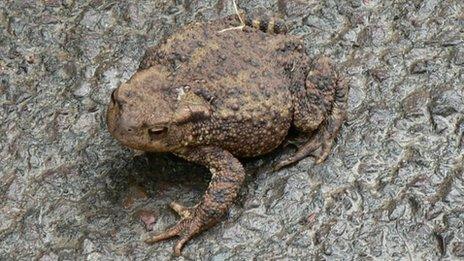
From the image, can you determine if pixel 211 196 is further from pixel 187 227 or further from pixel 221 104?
pixel 221 104

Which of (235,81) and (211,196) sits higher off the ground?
(235,81)

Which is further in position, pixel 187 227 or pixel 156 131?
pixel 187 227

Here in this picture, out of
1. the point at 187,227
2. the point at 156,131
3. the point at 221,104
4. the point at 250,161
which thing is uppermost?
the point at 221,104

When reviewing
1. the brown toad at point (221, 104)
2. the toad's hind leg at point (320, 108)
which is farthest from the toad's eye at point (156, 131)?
the toad's hind leg at point (320, 108)

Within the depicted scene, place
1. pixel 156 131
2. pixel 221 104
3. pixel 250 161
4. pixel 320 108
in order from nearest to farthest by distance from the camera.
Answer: pixel 156 131
pixel 221 104
pixel 320 108
pixel 250 161

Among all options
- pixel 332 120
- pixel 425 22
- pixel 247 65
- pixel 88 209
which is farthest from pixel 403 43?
pixel 88 209

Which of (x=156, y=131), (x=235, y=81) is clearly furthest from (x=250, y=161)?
(x=156, y=131)

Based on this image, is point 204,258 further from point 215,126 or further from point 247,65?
point 247,65
